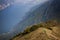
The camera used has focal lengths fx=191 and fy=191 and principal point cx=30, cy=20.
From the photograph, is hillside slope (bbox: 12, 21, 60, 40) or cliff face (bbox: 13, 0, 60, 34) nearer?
hillside slope (bbox: 12, 21, 60, 40)

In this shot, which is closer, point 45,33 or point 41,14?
point 45,33

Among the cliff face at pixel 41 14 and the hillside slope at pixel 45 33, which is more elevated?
the cliff face at pixel 41 14

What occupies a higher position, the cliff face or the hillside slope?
the cliff face

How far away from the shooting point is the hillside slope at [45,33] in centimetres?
292

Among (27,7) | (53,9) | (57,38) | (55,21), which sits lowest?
(57,38)

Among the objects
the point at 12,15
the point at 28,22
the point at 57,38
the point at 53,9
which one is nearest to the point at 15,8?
the point at 12,15

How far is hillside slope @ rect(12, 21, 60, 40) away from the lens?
2920 mm

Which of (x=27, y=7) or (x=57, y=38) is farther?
(x=27, y=7)

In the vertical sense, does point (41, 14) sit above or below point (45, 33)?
above

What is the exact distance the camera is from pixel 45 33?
2959mm

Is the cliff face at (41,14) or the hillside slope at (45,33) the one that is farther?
the cliff face at (41,14)

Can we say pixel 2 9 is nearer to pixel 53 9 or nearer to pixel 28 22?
pixel 28 22

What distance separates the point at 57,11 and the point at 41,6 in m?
0.28

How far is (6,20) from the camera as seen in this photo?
3227 millimetres
